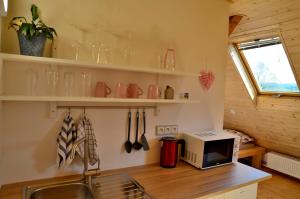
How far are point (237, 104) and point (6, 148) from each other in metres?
3.77

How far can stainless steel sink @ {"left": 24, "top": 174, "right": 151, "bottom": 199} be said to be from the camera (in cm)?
143

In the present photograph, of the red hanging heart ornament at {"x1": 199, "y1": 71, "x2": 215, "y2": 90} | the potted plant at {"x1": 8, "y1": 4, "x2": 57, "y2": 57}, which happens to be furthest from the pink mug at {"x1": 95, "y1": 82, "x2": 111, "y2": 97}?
the red hanging heart ornament at {"x1": 199, "y1": 71, "x2": 215, "y2": 90}

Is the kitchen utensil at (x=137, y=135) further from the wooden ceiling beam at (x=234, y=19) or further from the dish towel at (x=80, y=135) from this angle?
the wooden ceiling beam at (x=234, y=19)

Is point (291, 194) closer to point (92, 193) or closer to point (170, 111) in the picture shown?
point (170, 111)

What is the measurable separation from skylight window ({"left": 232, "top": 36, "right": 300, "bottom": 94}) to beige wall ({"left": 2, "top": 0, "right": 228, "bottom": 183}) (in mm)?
1279

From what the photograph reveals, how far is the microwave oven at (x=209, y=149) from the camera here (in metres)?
1.91

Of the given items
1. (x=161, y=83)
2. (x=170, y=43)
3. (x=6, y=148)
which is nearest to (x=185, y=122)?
(x=161, y=83)

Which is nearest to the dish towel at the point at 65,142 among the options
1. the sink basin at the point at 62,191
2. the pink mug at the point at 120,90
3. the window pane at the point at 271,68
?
the sink basin at the point at 62,191

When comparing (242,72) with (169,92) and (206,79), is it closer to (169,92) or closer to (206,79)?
(206,79)

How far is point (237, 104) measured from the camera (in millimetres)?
4207

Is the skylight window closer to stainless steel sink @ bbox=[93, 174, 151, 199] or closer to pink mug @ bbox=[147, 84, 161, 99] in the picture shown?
pink mug @ bbox=[147, 84, 161, 99]

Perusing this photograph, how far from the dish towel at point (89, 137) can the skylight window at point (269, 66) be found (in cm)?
266

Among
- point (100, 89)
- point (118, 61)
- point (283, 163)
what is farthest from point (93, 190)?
point (283, 163)

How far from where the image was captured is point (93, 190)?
149 cm
